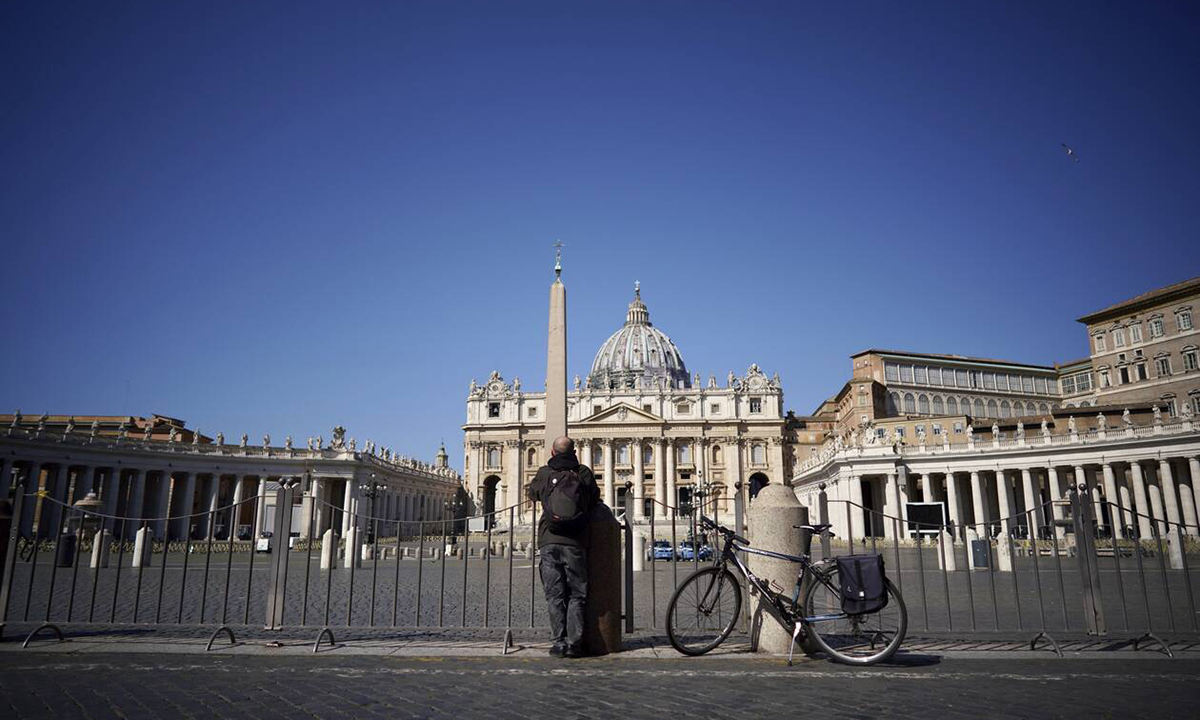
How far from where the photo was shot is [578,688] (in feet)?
17.1

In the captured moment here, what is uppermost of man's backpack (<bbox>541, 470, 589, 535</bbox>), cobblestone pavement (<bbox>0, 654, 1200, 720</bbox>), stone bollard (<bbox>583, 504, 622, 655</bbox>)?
man's backpack (<bbox>541, 470, 589, 535</bbox>)

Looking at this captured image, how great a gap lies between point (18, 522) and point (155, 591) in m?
6.77

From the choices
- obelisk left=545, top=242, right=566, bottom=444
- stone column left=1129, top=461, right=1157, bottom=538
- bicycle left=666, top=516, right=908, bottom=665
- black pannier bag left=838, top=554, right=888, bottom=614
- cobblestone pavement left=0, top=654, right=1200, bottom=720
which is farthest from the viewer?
stone column left=1129, top=461, right=1157, bottom=538

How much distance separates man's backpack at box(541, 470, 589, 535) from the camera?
6.38m

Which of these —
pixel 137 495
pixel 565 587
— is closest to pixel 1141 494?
pixel 565 587

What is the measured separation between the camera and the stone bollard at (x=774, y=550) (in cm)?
648

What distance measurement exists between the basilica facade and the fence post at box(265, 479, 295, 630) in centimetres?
7197

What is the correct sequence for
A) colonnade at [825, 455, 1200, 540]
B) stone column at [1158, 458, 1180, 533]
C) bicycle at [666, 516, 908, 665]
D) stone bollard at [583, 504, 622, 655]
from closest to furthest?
bicycle at [666, 516, 908, 665] → stone bollard at [583, 504, 622, 655] → stone column at [1158, 458, 1180, 533] → colonnade at [825, 455, 1200, 540]

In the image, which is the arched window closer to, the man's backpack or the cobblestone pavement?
the cobblestone pavement

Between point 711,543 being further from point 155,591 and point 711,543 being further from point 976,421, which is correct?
point 976,421

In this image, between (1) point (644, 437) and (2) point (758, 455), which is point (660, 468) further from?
(2) point (758, 455)

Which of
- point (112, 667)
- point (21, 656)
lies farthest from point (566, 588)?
point (21, 656)

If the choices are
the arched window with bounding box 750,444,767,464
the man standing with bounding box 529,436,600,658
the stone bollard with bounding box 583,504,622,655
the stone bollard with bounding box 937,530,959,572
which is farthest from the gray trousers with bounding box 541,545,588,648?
the arched window with bounding box 750,444,767,464

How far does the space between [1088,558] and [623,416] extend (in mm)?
74727
